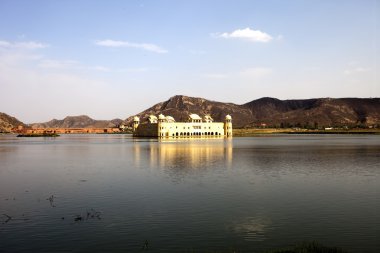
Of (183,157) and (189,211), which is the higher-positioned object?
(183,157)

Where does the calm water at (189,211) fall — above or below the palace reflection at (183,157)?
below

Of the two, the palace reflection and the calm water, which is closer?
the calm water

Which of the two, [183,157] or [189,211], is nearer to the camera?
[189,211]

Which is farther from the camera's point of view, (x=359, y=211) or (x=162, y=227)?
(x=359, y=211)

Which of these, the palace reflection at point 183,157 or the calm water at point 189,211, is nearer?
the calm water at point 189,211

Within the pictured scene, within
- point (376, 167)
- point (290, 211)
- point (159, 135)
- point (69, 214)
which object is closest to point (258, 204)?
point (290, 211)

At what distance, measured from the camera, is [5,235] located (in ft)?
65.7

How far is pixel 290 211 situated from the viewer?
2464cm

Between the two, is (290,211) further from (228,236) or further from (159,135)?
(159,135)

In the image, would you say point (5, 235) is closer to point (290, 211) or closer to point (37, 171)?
point (290, 211)

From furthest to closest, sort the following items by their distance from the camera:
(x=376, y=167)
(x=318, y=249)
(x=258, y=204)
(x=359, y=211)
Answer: (x=376, y=167), (x=258, y=204), (x=359, y=211), (x=318, y=249)

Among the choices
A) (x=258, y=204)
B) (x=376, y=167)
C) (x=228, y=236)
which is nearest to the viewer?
(x=228, y=236)

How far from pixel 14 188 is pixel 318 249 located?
27.8 metres

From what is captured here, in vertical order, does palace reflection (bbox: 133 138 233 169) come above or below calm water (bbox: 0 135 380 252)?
above
